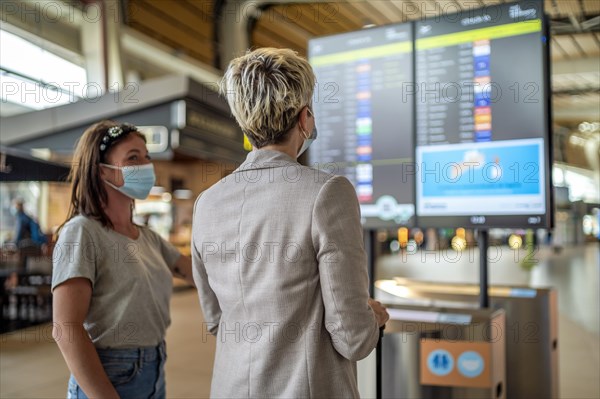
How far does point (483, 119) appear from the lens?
8.38 ft

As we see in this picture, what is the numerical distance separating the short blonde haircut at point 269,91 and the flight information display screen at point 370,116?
1.54 meters

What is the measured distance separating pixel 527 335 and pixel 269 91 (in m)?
2.25

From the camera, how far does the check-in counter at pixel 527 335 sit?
2.86 m

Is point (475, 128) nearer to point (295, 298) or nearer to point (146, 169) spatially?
point (146, 169)

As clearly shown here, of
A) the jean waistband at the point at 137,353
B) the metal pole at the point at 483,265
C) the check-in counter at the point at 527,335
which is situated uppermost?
the metal pole at the point at 483,265

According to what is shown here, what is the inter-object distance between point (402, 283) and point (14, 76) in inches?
140

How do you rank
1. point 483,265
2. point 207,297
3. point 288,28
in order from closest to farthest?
1. point 207,297
2. point 483,265
3. point 288,28

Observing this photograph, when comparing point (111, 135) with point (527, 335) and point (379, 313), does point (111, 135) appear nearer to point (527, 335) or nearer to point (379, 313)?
point (379, 313)

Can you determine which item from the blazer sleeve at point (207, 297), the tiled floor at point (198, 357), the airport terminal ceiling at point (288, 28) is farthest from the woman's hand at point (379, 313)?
the tiled floor at point (198, 357)

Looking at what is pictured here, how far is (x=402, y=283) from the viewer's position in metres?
3.31

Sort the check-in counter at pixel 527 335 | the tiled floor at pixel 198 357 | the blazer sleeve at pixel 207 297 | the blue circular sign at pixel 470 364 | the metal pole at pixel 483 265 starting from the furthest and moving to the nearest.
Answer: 1. the tiled floor at pixel 198 357
2. the check-in counter at pixel 527 335
3. the metal pole at pixel 483 265
4. the blue circular sign at pixel 470 364
5. the blazer sleeve at pixel 207 297

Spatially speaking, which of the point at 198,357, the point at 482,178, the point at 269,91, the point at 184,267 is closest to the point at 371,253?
the point at 482,178

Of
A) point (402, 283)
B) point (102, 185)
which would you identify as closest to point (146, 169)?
point (102, 185)

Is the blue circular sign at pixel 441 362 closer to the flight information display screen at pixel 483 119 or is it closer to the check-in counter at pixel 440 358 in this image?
the check-in counter at pixel 440 358
